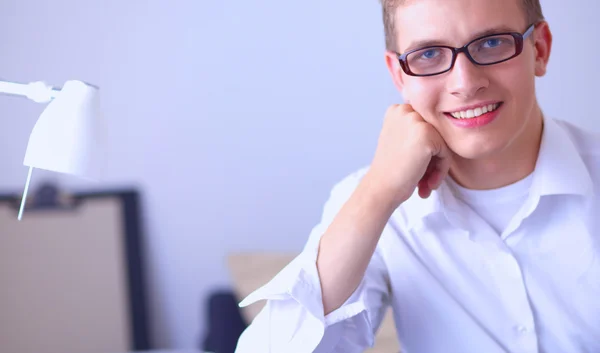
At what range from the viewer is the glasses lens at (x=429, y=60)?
1.25 meters

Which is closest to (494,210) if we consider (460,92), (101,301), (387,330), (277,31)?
(460,92)

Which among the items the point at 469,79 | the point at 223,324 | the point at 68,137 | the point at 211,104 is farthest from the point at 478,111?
the point at 211,104

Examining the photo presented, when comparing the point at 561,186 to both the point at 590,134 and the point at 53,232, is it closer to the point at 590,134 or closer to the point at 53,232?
the point at 590,134

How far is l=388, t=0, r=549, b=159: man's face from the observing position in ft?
4.05

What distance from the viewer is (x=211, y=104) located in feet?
8.77

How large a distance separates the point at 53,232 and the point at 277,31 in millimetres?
1113

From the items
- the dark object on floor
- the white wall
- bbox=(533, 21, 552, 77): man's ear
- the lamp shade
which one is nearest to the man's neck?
bbox=(533, 21, 552, 77): man's ear

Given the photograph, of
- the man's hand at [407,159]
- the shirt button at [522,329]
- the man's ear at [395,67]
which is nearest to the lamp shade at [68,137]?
the man's hand at [407,159]

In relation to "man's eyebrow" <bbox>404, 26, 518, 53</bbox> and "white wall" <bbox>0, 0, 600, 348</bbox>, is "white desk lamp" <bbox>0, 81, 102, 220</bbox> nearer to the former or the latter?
"man's eyebrow" <bbox>404, 26, 518, 53</bbox>

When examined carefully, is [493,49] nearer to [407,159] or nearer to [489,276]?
[407,159]

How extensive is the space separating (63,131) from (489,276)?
2.68 feet

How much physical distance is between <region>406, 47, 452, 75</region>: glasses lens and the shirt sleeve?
1.21ft

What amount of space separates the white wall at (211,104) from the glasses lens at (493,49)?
4.51ft

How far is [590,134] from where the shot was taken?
56.7 inches
